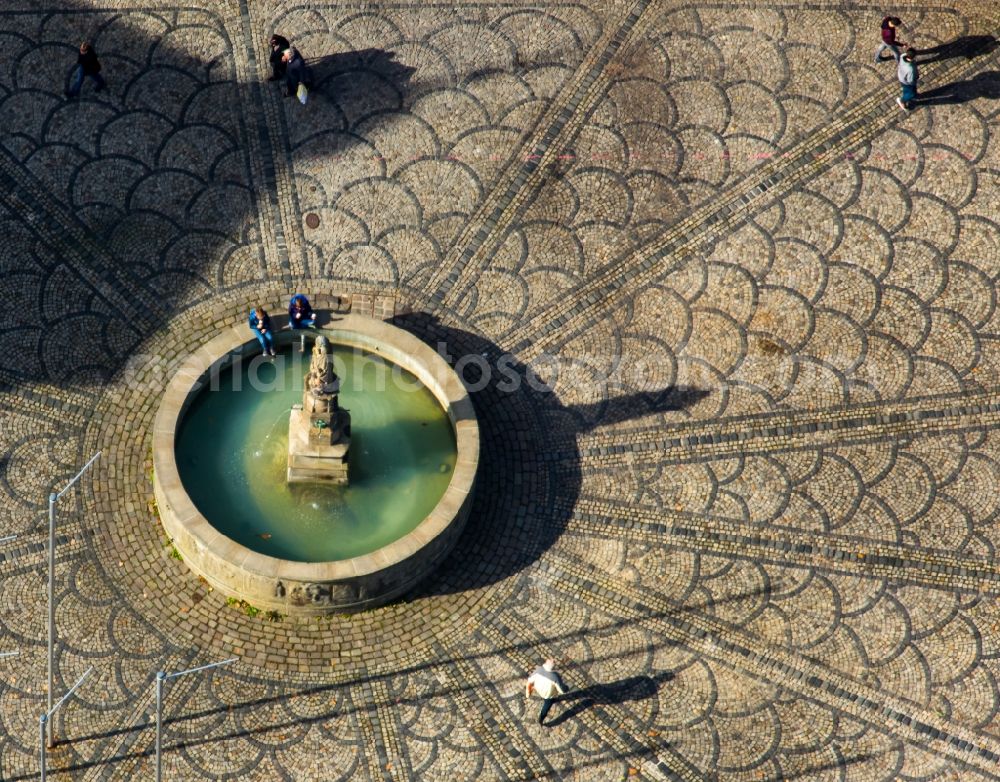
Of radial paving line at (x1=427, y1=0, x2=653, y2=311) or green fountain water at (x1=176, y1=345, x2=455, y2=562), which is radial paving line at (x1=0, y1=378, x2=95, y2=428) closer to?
green fountain water at (x1=176, y1=345, x2=455, y2=562)

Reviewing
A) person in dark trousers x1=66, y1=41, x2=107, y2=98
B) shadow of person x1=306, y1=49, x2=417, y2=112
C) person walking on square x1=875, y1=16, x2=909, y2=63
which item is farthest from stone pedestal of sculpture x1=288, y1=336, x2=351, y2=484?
person walking on square x1=875, y1=16, x2=909, y2=63

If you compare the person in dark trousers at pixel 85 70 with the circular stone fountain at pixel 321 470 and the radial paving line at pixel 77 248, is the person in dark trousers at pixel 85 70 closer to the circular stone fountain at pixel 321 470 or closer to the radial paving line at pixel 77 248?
the radial paving line at pixel 77 248

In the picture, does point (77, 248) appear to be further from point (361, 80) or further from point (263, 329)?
point (361, 80)

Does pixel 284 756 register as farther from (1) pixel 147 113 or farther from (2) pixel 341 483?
(1) pixel 147 113

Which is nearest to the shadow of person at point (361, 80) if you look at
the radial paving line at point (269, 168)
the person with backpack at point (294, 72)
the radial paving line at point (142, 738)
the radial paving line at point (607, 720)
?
the person with backpack at point (294, 72)

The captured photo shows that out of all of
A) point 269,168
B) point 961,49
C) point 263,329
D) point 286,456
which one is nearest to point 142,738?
point 286,456

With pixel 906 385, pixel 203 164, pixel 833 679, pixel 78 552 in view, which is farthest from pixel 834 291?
pixel 78 552
